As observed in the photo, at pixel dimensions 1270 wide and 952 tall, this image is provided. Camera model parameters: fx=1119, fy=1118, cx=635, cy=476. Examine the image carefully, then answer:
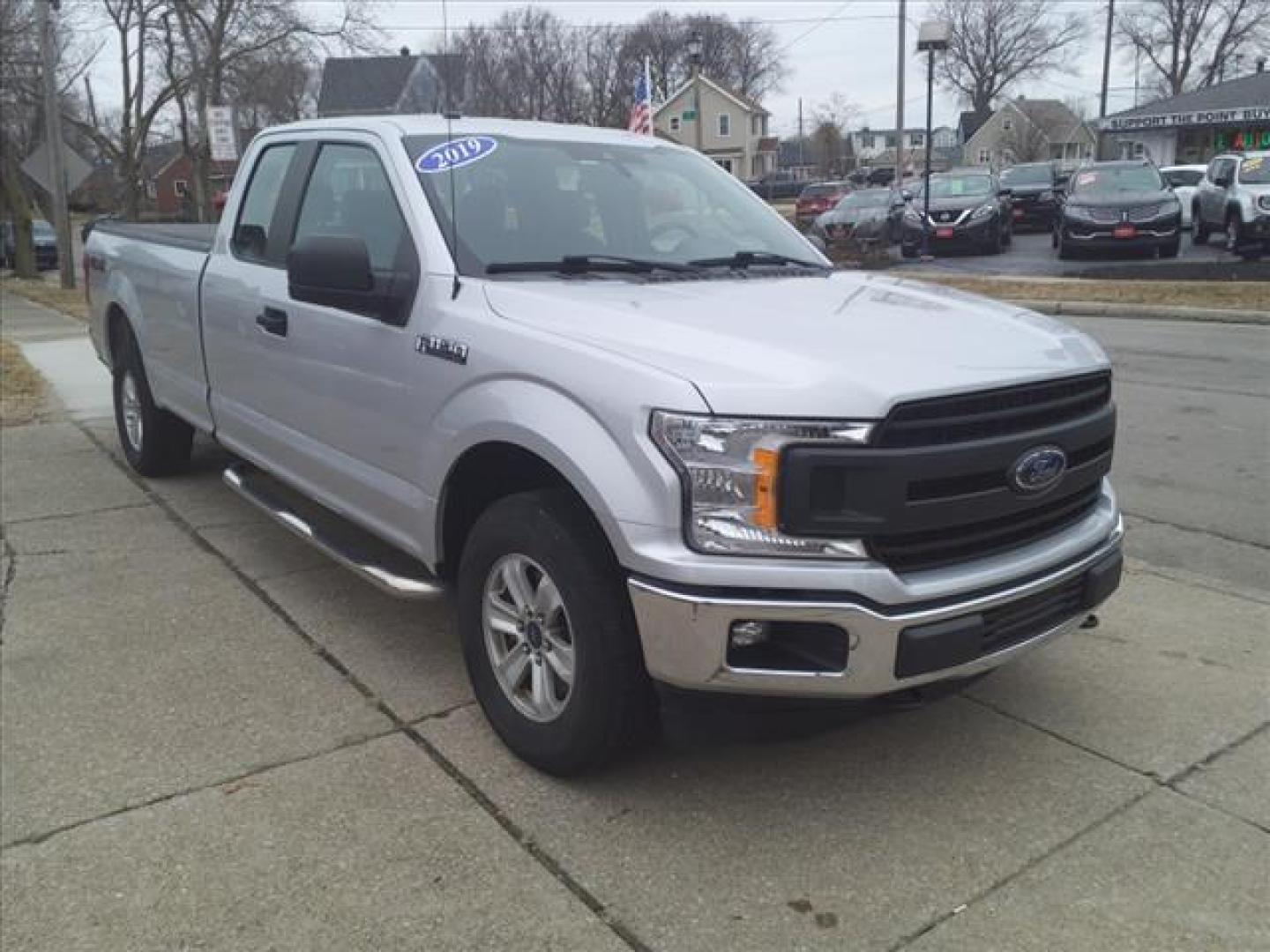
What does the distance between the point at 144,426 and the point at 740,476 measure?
499 centimetres

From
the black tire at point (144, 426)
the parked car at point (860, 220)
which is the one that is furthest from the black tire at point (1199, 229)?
the black tire at point (144, 426)

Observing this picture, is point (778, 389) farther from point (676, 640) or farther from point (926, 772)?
point (926, 772)

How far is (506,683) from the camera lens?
335cm

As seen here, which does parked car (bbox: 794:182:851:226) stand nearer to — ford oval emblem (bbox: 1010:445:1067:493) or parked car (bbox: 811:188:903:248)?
parked car (bbox: 811:188:903:248)

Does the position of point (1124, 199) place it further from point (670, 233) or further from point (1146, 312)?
point (670, 233)

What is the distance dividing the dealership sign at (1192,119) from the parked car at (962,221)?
23703 millimetres

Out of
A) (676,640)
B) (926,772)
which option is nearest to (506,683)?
(676,640)

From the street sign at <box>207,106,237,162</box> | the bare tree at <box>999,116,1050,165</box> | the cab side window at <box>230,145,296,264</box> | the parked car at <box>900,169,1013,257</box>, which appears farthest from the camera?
the bare tree at <box>999,116,1050,165</box>

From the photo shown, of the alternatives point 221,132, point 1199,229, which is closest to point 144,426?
point 221,132

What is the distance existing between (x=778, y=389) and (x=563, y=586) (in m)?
0.78

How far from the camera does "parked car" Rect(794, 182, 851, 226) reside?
3684 centimetres

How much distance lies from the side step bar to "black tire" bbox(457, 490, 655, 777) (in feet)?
1.24

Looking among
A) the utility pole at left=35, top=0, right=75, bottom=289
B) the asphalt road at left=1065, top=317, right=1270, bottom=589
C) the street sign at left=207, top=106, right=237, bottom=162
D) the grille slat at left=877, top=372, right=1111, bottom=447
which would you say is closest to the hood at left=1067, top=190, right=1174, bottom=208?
the asphalt road at left=1065, top=317, right=1270, bottom=589

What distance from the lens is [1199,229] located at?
71.4ft
